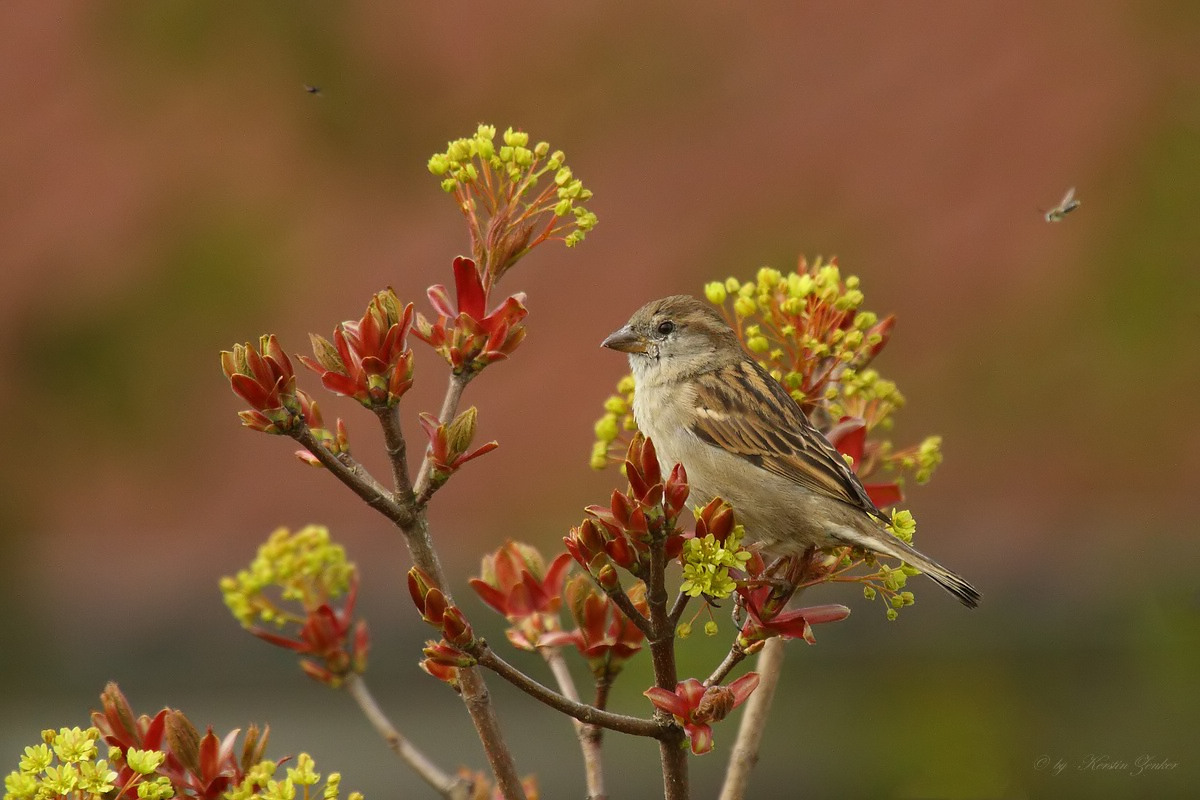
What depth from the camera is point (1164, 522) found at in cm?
476

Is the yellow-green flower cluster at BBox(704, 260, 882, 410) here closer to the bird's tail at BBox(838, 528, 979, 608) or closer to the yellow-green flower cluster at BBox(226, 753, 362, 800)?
the bird's tail at BBox(838, 528, 979, 608)

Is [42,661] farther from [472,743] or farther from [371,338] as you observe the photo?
[371,338]

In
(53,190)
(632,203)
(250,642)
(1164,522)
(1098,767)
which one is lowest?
(1098,767)

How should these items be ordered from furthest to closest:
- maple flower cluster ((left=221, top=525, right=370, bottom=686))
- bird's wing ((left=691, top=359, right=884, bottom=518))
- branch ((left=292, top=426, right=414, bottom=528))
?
bird's wing ((left=691, top=359, right=884, bottom=518)) < maple flower cluster ((left=221, top=525, right=370, bottom=686)) < branch ((left=292, top=426, right=414, bottom=528))

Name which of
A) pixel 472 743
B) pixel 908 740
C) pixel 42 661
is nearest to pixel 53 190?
pixel 42 661

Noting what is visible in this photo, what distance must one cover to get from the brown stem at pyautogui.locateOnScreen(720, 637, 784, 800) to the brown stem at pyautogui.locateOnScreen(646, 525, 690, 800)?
0.80ft

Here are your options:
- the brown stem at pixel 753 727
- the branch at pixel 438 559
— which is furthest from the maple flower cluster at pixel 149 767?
the brown stem at pixel 753 727

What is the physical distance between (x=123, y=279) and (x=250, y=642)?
5.10 feet

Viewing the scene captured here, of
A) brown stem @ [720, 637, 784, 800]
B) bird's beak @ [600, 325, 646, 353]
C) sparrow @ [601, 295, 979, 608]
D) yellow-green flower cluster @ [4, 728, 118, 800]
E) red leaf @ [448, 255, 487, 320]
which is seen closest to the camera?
yellow-green flower cluster @ [4, 728, 118, 800]

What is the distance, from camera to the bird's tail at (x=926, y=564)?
224cm

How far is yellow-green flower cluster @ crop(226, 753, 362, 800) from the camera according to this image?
1515 mm

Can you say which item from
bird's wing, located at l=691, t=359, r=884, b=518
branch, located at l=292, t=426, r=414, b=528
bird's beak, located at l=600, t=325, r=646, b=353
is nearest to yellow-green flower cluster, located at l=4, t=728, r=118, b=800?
branch, located at l=292, t=426, r=414, b=528

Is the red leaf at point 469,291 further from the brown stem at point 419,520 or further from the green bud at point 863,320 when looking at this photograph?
the green bud at point 863,320

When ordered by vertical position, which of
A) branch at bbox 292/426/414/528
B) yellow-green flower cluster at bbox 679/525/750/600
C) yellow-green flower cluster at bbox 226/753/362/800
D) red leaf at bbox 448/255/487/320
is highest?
red leaf at bbox 448/255/487/320
